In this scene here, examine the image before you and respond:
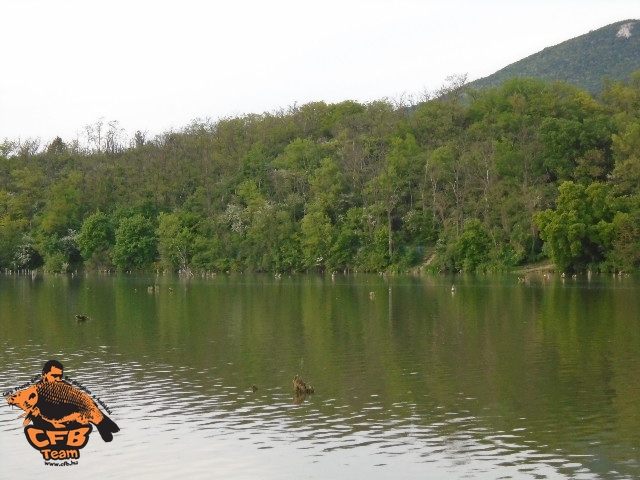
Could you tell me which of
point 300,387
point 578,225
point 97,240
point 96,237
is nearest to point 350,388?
point 300,387

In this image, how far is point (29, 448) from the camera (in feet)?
70.5

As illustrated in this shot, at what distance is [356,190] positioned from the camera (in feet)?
408

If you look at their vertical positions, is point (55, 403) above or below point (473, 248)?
below

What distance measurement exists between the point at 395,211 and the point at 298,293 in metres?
45.2

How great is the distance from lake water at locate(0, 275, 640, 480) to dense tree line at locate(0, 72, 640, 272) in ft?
137

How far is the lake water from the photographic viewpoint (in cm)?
2017

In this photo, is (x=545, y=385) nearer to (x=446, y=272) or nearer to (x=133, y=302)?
(x=133, y=302)

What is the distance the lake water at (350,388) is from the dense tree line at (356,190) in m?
41.9

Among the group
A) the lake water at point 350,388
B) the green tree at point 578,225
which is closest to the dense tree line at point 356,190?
the green tree at point 578,225

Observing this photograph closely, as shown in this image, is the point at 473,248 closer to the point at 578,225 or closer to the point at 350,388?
the point at 578,225

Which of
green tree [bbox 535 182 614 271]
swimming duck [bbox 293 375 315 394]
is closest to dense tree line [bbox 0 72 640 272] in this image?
green tree [bbox 535 182 614 271]

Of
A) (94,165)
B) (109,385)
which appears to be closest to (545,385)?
(109,385)

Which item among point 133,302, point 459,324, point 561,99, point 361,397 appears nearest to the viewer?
point 361,397

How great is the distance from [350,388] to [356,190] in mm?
96553
